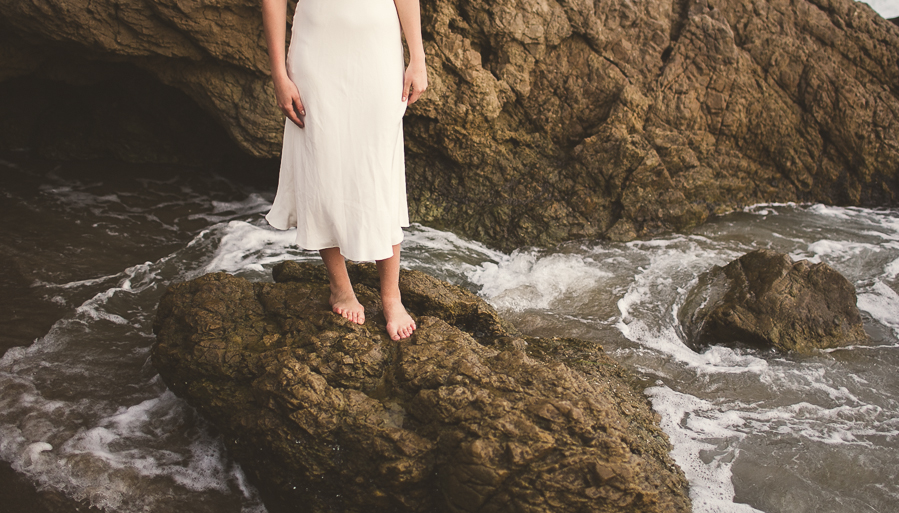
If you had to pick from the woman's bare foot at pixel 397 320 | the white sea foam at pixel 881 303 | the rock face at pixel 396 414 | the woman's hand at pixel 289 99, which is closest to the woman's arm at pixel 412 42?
the woman's hand at pixel 289 99

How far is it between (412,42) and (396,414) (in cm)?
176

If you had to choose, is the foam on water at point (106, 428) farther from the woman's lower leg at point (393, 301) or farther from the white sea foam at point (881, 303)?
the white sea foam at point (881, 303)

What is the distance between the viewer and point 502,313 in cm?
461

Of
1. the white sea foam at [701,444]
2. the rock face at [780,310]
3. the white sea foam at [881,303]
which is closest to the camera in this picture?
the white sea foam at [701,444]

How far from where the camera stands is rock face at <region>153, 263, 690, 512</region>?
254 cm

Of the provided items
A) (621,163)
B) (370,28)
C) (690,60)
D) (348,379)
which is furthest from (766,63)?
(348,379)

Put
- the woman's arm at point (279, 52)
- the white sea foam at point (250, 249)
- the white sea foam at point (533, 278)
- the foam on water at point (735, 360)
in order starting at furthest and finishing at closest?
the white sea foam at point (250, 249), the white sea foam at point (533, 278), the foam on water at point (735, 360), the woman's arm at point (279, 52)

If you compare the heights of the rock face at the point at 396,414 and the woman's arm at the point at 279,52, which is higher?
the woman's arm at the point at 279,52

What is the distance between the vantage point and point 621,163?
19.2 feet

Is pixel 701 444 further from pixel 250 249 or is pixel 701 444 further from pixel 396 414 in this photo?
pixel 250 249

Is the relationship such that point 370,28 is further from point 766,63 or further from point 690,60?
point 766,63

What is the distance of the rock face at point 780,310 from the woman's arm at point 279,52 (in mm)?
3109

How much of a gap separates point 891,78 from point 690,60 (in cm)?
233

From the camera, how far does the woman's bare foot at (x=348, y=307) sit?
3.29 metres
